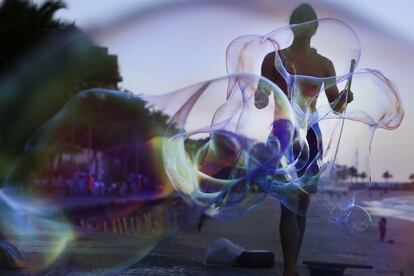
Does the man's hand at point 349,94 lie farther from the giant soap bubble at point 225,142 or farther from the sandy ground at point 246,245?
the sandy ground at point 246,245

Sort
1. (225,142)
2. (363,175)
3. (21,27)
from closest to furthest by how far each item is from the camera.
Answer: (225,142)
(363,175)
(21,27)

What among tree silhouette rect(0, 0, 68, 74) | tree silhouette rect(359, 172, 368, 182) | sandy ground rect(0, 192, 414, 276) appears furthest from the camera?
tree silhouette rect(0, 0, 68, 74)

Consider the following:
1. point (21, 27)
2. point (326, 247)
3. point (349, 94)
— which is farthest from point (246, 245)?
point (21, 27)

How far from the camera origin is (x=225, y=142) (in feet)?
18.1

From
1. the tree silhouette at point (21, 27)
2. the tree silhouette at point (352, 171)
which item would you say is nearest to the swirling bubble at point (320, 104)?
the tree silhouette at point (352, 171)

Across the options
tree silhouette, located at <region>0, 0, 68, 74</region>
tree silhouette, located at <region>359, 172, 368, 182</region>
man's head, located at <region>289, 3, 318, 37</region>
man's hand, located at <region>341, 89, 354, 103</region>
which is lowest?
tree silhouette, located at <region>359, 172, 368, 182</region>

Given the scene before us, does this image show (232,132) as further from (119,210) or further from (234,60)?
(119,210)

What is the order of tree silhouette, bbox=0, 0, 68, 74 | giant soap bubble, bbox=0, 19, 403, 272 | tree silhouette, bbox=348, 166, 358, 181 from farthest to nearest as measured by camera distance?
tree silhouette, bbox=0, 0, 68, 74 < tree silhouette, bbox=348, 166, 358, 181 < giant soap bubble, bbox=0, 19, 403, 272

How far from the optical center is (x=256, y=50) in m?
6.05

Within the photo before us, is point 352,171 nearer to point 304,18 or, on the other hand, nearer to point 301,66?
point 301,66

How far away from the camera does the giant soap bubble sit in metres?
5.36

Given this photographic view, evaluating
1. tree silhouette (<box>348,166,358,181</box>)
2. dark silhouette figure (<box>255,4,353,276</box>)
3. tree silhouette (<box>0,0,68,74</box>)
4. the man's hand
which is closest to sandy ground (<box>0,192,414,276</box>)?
tree silhouette (<box>348,166,358,181</box>)

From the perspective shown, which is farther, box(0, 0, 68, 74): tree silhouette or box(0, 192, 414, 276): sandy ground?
box(0, 0, 68, 74): tree silhouette

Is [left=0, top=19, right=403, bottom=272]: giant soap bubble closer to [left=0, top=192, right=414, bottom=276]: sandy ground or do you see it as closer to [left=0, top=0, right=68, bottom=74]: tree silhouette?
[left=0, top=192, right=414, bottom=276]: sandy ground
